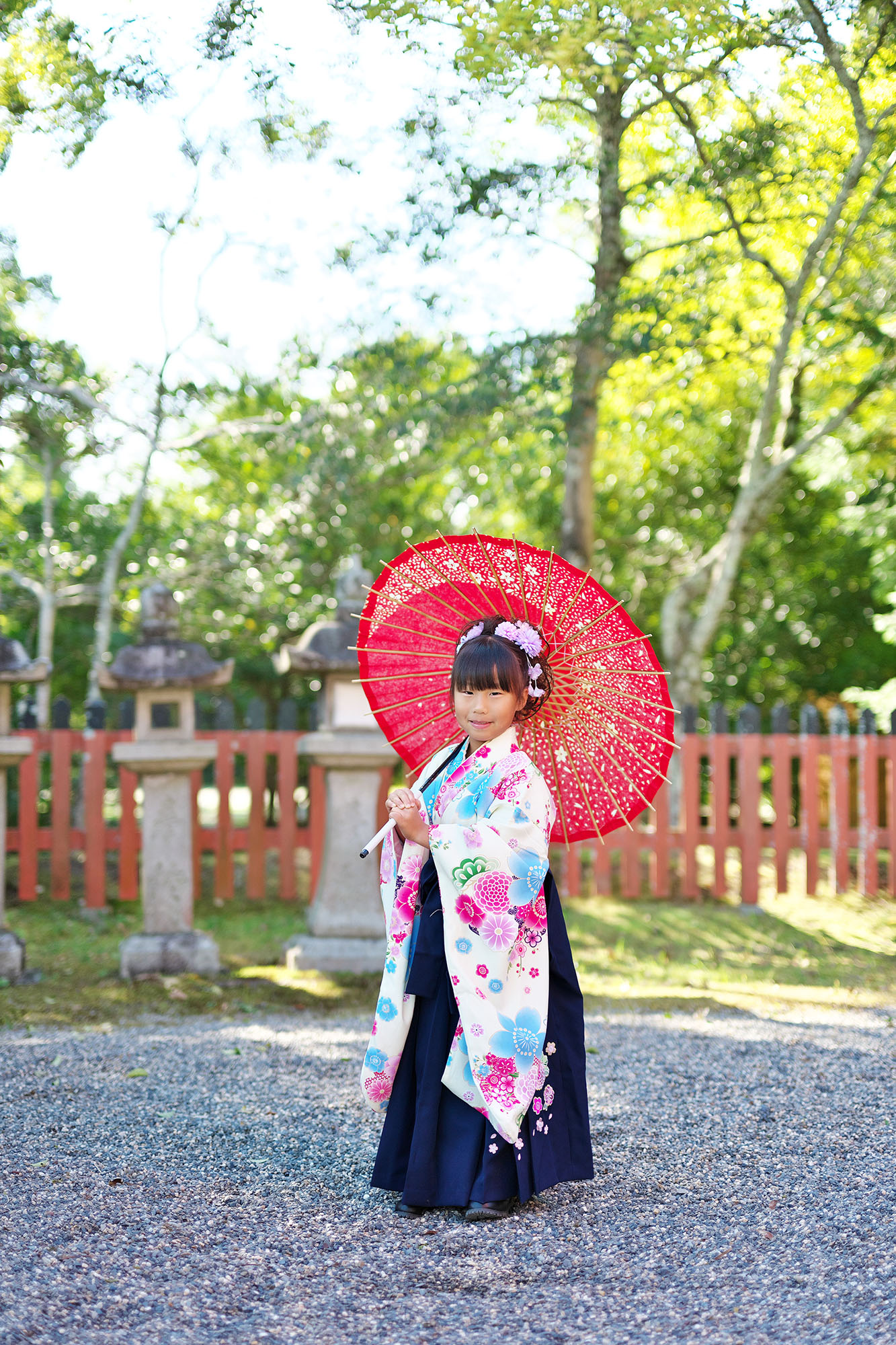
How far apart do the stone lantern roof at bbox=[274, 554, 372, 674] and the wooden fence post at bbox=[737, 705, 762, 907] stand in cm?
294

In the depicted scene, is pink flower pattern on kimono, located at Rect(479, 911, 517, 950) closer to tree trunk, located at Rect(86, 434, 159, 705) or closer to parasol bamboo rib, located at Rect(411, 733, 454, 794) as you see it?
parasol bamboo rib, located at Rect(411, 733, 454, 794)

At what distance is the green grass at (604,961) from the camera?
5207mm

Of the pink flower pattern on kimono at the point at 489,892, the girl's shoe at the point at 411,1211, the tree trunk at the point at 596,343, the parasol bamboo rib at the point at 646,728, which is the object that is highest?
the tree trunk at the point at 596,343

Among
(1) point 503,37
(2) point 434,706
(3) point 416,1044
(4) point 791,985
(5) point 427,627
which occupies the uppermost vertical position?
(1) point 503,37

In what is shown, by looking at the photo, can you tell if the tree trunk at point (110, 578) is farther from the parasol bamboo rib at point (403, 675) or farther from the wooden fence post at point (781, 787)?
the parasol bamboo rib at point (403, 675)

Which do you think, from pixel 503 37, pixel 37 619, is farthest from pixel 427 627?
pixel 37 619

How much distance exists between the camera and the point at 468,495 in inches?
442

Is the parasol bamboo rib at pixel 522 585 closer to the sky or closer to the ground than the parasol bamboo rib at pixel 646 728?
closer to the sky

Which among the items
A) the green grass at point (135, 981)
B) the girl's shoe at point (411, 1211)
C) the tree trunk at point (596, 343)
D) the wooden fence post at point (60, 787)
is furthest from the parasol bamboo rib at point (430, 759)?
the tree trunk at point (596, 343)

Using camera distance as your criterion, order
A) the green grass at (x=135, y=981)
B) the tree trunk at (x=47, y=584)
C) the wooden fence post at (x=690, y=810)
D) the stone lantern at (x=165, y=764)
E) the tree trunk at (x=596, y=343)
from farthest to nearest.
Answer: the tree trunk at (x=47, y=584) → the wooden fence post at (x=690, y=810) → the tree trunk at (x=596, y=343) → the stone lantern at (x=165, y=764) → the green grass at (x=135, y=981)

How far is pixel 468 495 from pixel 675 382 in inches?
106

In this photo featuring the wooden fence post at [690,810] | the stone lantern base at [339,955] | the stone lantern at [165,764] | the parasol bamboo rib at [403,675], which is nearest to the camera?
the parasol bamboo rib at [403,675]

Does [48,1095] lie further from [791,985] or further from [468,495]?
[468,495]

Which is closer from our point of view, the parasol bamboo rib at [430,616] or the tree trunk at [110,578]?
the parasol bamboo rib at [430,616]
